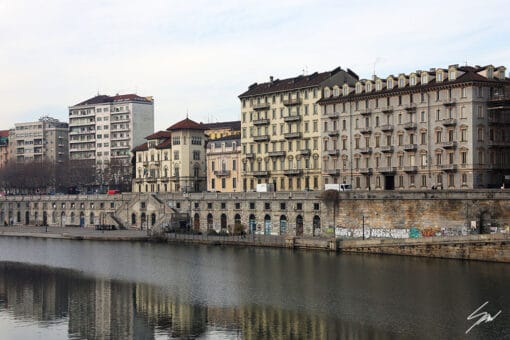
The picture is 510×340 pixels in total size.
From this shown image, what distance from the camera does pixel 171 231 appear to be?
132500mm

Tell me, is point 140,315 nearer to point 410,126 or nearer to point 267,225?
point 267,225

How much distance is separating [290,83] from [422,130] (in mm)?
32842

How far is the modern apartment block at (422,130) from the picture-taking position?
107m

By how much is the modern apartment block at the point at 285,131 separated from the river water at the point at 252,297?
100 ft

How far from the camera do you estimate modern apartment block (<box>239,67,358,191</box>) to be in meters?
130

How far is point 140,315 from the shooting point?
212 feet

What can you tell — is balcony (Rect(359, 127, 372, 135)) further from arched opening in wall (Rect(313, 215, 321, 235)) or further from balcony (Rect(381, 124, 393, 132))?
arched opening in wall (Rect(313, 215, 321, 235))

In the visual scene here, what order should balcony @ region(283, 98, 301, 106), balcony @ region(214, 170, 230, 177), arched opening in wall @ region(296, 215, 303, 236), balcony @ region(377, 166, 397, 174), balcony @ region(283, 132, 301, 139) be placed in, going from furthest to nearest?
balcony @ region(214, 170, 230, 177)
balcony @ region(283, 98, 301, 106)
balcony @ region(283, 132, 301, 139)
arched opening in wall @ region(296, 215, 303, 236)
balcony @ region(377, 166, 397, 174)

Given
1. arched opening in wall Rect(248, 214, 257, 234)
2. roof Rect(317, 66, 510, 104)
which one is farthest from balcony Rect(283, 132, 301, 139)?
arched opening in wall Rect(248, 214, 257, 234)

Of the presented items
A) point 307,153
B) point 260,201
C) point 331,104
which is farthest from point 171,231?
point 331,104

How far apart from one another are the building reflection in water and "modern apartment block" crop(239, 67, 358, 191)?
181 feet

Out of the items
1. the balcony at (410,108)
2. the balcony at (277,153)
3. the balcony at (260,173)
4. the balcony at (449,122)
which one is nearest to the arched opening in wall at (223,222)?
the balcony at (260,173)

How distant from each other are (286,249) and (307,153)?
27341mm

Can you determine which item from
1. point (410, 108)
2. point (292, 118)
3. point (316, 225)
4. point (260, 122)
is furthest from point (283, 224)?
point (410, 108)
